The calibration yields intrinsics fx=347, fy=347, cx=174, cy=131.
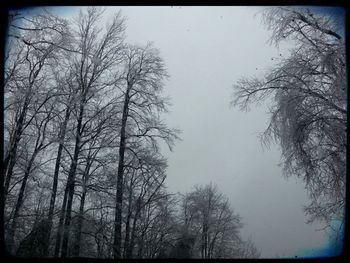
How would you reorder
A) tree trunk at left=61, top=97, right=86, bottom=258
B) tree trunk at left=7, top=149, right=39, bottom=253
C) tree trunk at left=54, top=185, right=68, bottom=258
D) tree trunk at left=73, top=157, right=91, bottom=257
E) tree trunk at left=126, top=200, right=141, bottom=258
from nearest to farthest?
tree trunk at left=54, top=185, right=68, bottom=258 → tree trunk at left=7, top=149, right=39, bottom=253 → tree trunk at left=126, top=200, right=141, bottom=258 → tree trunk at left=73, top=157, right=91, bottom=257 → tree trunk at left=61, top=97, right=86, bottom=258

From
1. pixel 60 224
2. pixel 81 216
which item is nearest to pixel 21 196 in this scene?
pixel 60 224

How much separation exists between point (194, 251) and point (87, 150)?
412cm

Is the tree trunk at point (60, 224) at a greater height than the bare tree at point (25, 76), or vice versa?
the bare tree at point (25, 76)

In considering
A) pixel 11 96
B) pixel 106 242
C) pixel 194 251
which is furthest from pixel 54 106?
pixel 194 251

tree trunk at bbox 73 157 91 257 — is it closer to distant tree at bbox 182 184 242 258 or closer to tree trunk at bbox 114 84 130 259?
tree trunk at bbox 114 84 130 259

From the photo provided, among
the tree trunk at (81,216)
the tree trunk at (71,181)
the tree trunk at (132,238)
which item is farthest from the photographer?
the tree trunk at (71,181)

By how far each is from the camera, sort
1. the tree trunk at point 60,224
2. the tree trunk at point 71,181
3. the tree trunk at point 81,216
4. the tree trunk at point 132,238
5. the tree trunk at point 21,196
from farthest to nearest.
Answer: the tree trunk at point 71,181, the tree trunk at point 81,216, the tree trunk at point 132,238, the tree trunk at point 21,196, the tree trunk at point 60,224

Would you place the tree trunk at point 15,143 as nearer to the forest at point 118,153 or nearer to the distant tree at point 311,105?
the forest at point 118,153

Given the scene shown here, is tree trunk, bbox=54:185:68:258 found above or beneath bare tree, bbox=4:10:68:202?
beneath

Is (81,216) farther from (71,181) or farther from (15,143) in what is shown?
(15,143)

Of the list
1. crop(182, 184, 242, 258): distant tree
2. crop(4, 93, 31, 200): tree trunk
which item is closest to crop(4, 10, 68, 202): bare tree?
crop(4, 93, 31, 200): tree trunk

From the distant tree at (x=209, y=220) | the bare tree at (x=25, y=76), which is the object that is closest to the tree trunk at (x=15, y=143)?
the bare tree at (x=25, y=76)

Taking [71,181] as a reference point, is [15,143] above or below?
above

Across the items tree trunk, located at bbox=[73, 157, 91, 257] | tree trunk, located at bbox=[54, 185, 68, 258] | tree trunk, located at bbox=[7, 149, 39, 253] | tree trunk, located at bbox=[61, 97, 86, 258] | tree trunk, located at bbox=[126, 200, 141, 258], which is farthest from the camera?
tree trunk, located at bbox=[61, 97, 86, 258]
